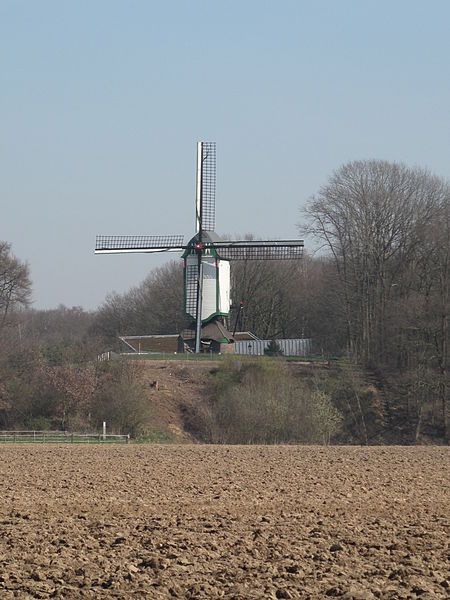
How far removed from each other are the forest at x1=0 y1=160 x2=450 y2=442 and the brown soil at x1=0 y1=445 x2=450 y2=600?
21461mm

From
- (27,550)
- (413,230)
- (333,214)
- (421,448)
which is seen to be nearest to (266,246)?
(333,214)

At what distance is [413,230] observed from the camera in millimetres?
67062

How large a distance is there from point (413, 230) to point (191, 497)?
152 ft

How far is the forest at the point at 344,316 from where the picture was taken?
179ft

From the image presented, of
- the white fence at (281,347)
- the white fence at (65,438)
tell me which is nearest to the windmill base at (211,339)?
the white fence at (281,347)

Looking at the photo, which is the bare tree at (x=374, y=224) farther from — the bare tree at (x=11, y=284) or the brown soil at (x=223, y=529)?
the brown soil at (x=223, y=529)

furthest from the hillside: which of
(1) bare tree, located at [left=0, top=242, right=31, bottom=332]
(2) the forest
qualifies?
(1) bare tree, located at [left=0, top=242, right=31, bottom=332]

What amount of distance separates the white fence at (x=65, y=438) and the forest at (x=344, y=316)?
379cm

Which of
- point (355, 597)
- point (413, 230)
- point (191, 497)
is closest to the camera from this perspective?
point (355, 597)

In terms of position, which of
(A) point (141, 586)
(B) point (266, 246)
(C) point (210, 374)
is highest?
(B) point (266, 246)

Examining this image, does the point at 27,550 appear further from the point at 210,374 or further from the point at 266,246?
the point at 266,246

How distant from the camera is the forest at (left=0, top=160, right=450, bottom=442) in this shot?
54500 millimetres

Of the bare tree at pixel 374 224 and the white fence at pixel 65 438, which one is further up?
the bare tree at pixel 374 224

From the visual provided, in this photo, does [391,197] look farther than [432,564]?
Yes
